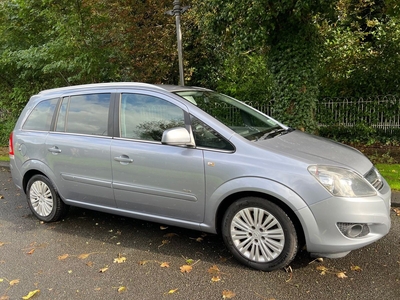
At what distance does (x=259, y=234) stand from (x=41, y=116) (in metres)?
3.26

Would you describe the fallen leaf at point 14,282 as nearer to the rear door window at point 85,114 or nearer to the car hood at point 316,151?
the rear door window at point 85,114

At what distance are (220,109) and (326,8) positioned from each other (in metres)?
3.73

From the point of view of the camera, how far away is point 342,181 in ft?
9.96

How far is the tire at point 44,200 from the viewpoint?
4.63 m

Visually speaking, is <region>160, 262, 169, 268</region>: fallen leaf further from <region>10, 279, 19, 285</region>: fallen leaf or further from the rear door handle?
the rear door handle

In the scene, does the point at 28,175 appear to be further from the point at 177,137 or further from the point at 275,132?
the point at 275,132

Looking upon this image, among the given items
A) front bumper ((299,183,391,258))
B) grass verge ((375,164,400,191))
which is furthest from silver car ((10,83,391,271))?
grass verge ((375,164,400,191))

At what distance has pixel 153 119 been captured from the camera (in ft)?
12.6

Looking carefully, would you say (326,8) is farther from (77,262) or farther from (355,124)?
(77,262)

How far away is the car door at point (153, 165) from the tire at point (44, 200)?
3.73ft

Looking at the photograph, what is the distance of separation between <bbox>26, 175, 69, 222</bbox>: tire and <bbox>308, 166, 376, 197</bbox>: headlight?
10.8 ft

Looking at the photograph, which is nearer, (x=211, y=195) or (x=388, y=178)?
(x=211, y=195)

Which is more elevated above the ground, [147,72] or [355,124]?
[147,72]

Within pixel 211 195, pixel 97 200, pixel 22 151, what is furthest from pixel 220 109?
pixel 22 151
